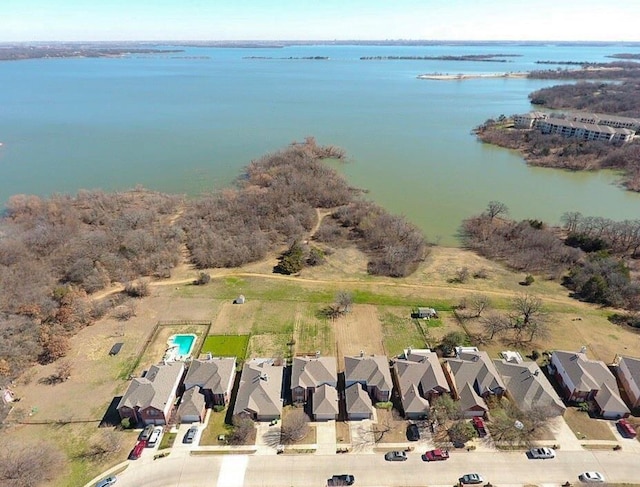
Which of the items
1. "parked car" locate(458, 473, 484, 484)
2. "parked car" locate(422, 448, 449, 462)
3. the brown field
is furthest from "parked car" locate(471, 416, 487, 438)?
the brown field

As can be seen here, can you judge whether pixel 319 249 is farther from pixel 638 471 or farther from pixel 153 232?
pixel 638 471

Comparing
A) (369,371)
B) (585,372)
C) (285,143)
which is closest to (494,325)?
(585,372)

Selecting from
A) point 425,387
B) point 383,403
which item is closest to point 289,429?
point 383,403

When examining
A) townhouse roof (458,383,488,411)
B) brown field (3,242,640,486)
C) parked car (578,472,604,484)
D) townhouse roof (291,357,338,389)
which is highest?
townhouse roof (291,357,338,389)

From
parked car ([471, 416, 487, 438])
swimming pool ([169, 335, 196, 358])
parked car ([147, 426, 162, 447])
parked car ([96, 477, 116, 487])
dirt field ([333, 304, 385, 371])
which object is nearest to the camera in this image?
parked car ([96, 477, 116, 487])

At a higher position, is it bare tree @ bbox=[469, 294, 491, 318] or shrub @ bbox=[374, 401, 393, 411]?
bare tree @ bbox=[469, 294, 491, 318]

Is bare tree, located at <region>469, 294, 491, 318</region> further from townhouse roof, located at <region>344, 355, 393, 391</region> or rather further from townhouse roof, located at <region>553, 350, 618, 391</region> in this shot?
townhouse roof, located at <region>344, 355, 393, 391</region>

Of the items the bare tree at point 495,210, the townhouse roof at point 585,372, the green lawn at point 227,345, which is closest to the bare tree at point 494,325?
the townhouse roof at point 585,372
